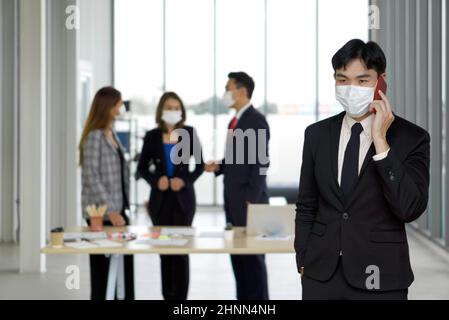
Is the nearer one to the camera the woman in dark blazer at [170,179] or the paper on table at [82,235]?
the paper on table at [82,235]

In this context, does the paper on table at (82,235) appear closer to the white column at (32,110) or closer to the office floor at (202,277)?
the office floor at (202,277)

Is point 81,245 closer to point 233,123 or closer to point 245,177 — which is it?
point 245,177

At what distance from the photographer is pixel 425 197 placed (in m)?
2.23

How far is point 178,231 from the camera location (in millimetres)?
4578

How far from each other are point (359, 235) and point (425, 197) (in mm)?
238

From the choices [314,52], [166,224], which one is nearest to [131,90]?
[314,52]

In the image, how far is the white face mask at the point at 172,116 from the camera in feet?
17.0

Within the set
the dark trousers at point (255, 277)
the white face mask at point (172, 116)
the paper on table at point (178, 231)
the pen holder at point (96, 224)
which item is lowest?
the dark trousers at point (255, 277)

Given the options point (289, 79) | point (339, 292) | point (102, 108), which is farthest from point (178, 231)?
point (289, 79)

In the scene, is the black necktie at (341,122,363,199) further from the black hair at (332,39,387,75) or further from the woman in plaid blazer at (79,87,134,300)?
the woman in plaid blazer at (79,87,134,300)

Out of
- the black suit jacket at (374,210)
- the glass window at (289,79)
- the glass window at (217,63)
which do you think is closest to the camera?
the black suit jacket at (374,210)

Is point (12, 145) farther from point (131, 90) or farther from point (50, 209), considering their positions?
point (131, 90)

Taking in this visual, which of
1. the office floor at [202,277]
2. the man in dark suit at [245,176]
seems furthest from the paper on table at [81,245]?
the office floor at [202,277]

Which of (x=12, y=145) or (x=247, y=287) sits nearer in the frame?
(x=247, y=287)
